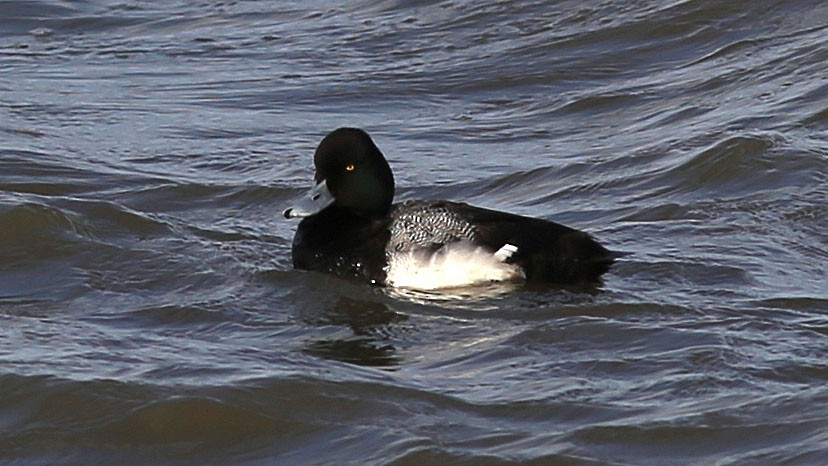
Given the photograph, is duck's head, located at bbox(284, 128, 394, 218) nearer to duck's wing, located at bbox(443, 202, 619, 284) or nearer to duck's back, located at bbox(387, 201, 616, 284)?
duck's back, located at bbox(387, 201, 616, 284)

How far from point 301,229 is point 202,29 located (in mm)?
5518

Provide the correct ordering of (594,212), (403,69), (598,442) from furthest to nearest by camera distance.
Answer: (403,69) → (594,212) → (598,442)

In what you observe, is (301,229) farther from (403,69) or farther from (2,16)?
(2,16)

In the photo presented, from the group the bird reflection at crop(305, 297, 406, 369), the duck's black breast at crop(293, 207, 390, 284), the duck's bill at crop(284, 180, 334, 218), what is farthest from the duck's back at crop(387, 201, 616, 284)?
the duck's bill at crop(284, 180, 334, 218)

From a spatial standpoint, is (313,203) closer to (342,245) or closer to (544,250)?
(342,245)

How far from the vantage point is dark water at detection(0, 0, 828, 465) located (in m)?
6.12

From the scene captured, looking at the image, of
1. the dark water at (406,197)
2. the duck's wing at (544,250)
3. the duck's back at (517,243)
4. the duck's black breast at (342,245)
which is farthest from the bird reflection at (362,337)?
the duck's wing at (544,250)

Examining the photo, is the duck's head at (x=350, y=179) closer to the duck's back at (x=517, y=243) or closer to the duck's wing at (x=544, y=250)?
the duck's back at (x=517, y=243)

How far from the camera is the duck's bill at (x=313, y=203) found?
26.8 ft

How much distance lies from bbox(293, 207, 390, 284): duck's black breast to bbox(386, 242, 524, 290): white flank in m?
0.18

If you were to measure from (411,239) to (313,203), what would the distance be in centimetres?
64

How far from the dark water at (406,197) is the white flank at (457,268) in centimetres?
12

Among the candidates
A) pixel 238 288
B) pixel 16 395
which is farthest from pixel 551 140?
pixel 16 395

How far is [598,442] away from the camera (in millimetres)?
5848
